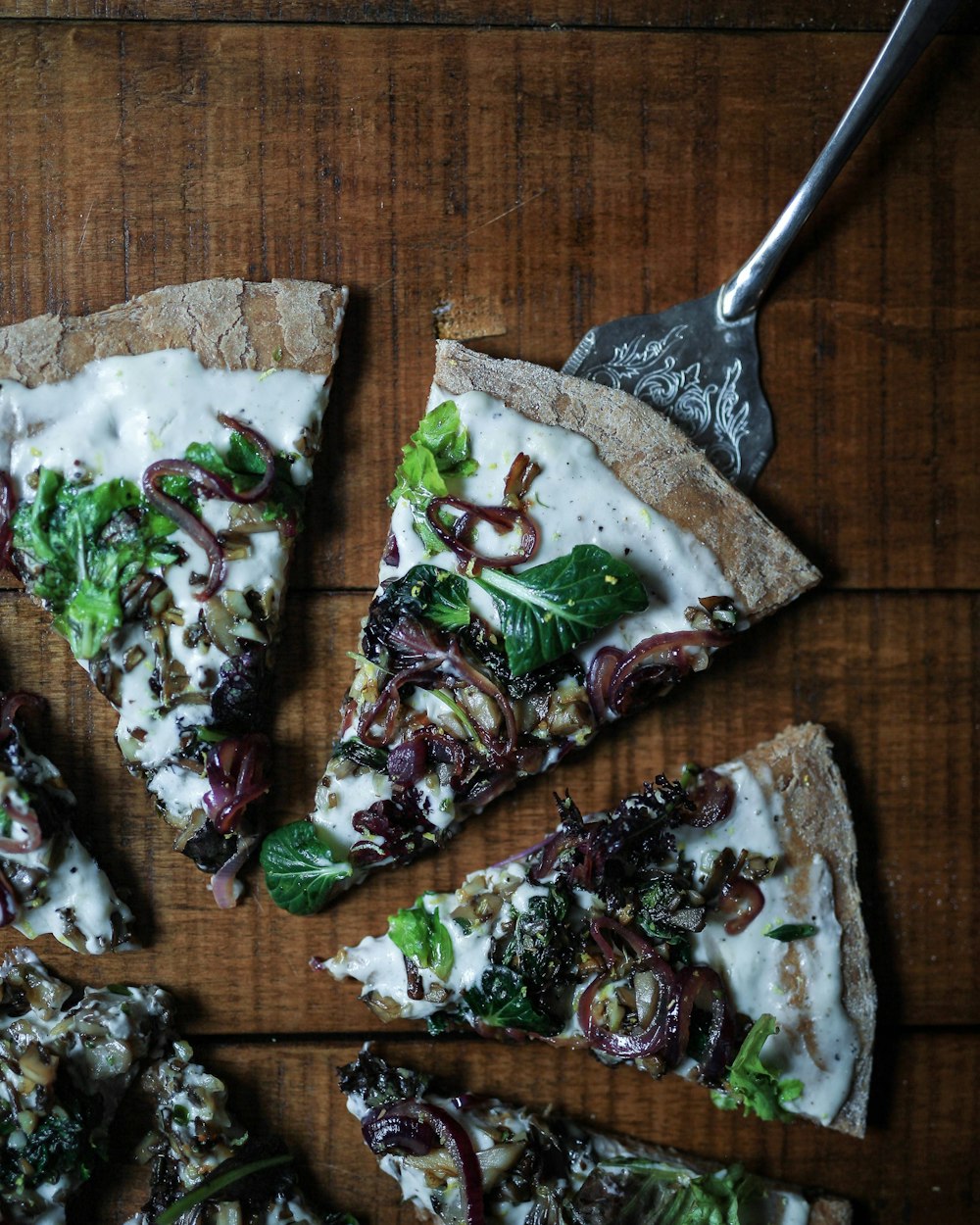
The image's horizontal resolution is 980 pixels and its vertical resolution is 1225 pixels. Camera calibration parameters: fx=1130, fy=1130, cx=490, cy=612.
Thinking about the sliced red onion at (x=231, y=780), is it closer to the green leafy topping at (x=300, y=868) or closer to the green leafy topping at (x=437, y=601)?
the green leafy topping at (x=300, y=868)

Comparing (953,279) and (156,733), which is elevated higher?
(953,279)

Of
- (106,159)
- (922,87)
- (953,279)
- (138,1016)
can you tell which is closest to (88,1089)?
(138,1016)

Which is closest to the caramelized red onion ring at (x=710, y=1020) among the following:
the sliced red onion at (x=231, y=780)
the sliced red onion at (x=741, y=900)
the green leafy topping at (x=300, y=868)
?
the sliced red onion at (x=741, y=900)

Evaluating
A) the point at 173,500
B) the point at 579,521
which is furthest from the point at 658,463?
the point at 173,500

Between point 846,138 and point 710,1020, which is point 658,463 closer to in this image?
point 846,138

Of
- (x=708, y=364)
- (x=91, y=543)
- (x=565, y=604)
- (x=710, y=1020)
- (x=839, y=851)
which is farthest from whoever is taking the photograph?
(x=708, y=364)

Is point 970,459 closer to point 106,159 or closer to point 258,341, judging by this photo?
point 258,341
